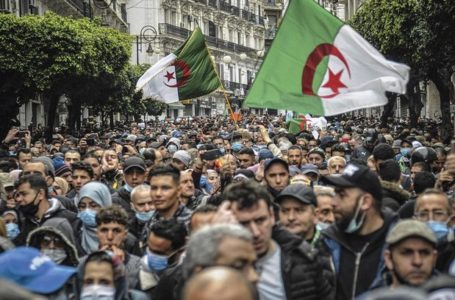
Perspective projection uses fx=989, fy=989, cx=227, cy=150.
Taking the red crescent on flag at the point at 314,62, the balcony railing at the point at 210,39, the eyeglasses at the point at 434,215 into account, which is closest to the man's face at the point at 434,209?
the eyeglasses at the point at 434,215

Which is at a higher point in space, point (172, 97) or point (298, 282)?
point (172, 97)

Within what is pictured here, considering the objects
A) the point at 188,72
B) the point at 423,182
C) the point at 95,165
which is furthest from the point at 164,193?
the point at 188,72

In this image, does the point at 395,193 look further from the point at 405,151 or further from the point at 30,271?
the point at 405,151

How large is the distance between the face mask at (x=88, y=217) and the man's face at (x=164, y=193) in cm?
70

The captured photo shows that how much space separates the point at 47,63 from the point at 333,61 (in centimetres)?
2175

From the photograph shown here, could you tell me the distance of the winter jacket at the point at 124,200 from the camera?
909 centimetres

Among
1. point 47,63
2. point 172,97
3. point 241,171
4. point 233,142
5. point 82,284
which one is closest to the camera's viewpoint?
point 82,284

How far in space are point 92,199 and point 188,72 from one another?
25.7 feet

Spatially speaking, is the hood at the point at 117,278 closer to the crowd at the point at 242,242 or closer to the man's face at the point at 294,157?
the crowd at the point at 242,242

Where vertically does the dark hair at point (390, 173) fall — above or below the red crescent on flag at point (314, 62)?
below

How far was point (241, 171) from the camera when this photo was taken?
1084cm

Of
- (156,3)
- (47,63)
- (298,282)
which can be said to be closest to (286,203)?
(298,282)

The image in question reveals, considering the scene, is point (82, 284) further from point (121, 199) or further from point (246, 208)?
point (121, 199)

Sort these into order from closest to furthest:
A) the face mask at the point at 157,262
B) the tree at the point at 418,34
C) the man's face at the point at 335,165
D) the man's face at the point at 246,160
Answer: the face mask at the point at 157,262
the man's face at the point at 335,165
the man's face at the point at 246,160
the tree at the point at 418,34
